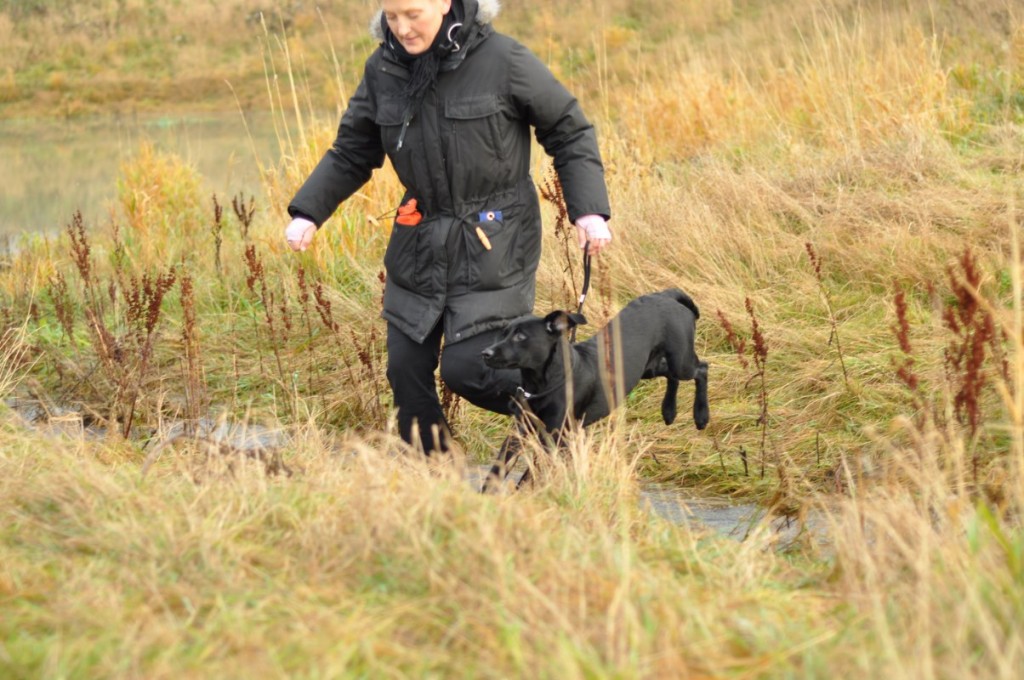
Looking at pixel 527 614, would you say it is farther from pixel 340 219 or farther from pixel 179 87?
pixel 179 87

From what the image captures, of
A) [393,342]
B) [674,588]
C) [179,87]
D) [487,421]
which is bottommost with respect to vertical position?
[487,421]

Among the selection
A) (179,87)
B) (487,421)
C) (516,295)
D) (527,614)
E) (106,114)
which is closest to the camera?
(527,614)

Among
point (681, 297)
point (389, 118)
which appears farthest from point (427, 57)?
point (681, 297)

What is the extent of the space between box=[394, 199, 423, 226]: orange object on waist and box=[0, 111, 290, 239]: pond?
441cm

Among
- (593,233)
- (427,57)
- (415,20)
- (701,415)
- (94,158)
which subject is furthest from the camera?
(94,158)

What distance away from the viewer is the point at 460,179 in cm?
402

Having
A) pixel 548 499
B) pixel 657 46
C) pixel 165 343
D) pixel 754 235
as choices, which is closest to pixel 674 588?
pixel 548 499

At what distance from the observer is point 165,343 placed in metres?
6.64

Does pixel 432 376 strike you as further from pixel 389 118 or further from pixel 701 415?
pixel 701 415

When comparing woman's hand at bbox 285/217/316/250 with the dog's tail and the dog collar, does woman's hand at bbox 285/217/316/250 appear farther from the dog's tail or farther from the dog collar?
the dog's tail

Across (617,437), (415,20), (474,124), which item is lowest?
(617,437)

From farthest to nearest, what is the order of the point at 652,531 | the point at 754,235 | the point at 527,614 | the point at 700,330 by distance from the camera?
the point at 754,235 → the point at 700,330 → the point at 652,531 → the point at 527,614

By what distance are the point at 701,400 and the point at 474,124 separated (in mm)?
1581

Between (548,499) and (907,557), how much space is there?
1.15m
